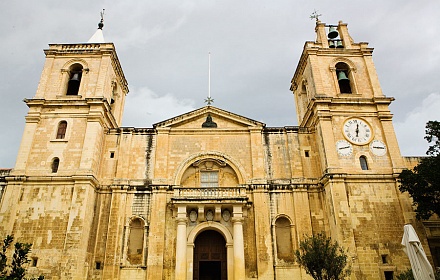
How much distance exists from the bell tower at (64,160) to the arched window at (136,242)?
7.19ft

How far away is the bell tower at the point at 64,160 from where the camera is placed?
61.5 ft

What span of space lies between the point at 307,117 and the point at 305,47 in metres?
5.21

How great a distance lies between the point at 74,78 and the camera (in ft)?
80.1

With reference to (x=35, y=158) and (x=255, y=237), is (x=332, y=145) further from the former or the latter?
(x=35, y=158)

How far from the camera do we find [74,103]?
74.1 ft

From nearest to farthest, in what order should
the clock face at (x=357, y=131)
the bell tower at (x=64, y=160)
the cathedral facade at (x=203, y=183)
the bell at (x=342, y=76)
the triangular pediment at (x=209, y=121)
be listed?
the bell tower at (x=64, y=160)
the cathedral facade at (x=203, y=183)
the clock face at (x=357, y=131)
the triangular pediment at (x=209, y=121)
the bell at (x=342, y=76)

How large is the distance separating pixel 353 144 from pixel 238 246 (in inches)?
376

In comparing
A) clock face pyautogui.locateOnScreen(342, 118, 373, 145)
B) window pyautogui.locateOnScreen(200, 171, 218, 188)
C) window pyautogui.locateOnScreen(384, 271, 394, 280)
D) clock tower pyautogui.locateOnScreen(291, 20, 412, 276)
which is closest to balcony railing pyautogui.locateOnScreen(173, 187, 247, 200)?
window pyautogui.locateOnScreen(200, 171, 218, 188)

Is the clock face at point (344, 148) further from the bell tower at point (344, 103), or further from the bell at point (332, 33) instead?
the bell at point (332, 33)

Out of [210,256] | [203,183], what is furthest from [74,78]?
[210,256]

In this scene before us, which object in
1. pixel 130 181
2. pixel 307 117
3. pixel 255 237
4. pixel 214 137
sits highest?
pixel 307 117

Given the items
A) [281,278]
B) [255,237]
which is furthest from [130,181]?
[281,278]

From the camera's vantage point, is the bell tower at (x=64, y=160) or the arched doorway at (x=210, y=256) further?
the arched doorway at (x=210, y=256)

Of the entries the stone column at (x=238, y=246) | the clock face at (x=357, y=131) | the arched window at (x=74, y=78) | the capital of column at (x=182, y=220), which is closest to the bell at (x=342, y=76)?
the clock face at (x=357, y=131)
